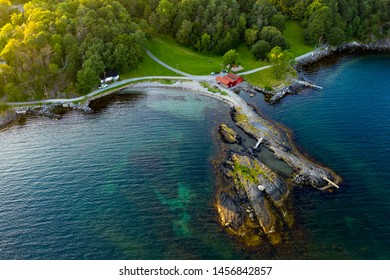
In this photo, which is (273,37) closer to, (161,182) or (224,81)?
(224,81)

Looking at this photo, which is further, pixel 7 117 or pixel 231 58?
pixel 231 58

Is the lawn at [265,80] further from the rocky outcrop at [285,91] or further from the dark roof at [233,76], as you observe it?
the dark roof at [233,76]

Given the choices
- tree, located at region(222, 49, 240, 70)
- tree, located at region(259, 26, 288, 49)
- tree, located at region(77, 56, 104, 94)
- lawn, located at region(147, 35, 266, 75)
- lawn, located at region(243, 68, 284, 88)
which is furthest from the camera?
tree, located at region(259, 26, 288, 49)

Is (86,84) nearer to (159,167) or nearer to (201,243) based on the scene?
(159,167)

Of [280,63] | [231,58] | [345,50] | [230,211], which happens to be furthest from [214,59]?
[230,211]

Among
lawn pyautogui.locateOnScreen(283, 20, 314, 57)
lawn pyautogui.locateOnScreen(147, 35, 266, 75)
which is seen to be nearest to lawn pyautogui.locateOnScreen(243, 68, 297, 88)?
lawn pyautogui.locateOnScreen(147, 35, 266, 75)

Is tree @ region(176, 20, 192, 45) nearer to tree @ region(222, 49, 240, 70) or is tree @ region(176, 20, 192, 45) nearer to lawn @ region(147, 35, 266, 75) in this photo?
lawn @ region(147, 35, 266, 75)

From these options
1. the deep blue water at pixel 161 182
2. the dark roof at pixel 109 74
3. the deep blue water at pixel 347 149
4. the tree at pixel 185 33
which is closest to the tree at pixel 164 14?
the tree at pixel 185 33
